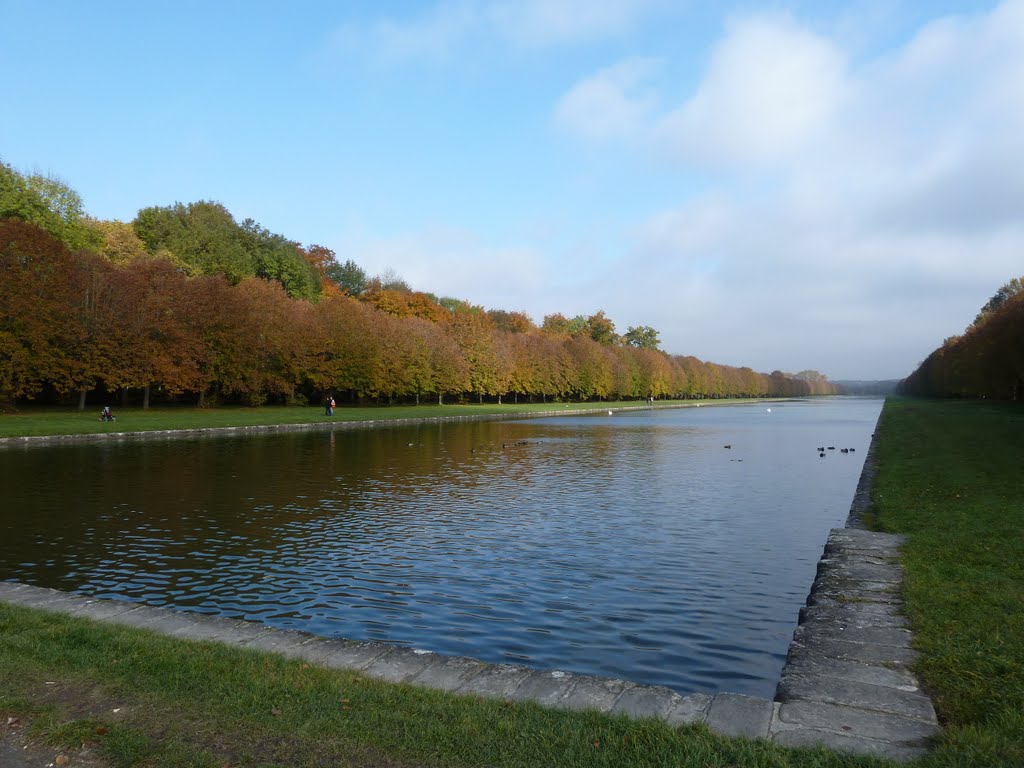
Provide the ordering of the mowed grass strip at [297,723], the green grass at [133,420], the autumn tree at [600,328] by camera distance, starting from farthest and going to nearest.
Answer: the autumn tree at [600,328] → the green grass at [133,420] → the mowed grass strip at [297,723]

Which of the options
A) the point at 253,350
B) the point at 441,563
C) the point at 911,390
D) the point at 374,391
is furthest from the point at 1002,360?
the point at 911,390

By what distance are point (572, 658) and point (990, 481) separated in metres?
14.7

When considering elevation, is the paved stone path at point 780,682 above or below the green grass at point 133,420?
below

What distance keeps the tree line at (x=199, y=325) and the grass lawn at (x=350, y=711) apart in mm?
46499

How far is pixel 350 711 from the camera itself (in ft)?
17.8

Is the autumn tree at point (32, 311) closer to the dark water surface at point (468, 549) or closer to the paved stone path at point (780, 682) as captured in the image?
the dark water surface at point (468, 549)

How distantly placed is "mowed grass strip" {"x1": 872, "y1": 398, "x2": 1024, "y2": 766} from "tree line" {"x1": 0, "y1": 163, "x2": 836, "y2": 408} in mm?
48585

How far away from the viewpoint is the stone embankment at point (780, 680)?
531 centimetres

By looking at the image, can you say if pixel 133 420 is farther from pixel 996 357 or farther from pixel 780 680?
pixel 996 357

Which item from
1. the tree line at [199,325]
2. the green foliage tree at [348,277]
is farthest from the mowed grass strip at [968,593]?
the green foliage tree at [348,277]

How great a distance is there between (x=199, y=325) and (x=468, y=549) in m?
52.3

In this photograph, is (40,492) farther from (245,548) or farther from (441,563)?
(441,563)

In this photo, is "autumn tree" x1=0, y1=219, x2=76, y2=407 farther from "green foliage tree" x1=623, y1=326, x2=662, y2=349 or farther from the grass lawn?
"green foliage tree" x1=623, y1=326, x2=662, y2=349

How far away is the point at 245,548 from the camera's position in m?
13.5
